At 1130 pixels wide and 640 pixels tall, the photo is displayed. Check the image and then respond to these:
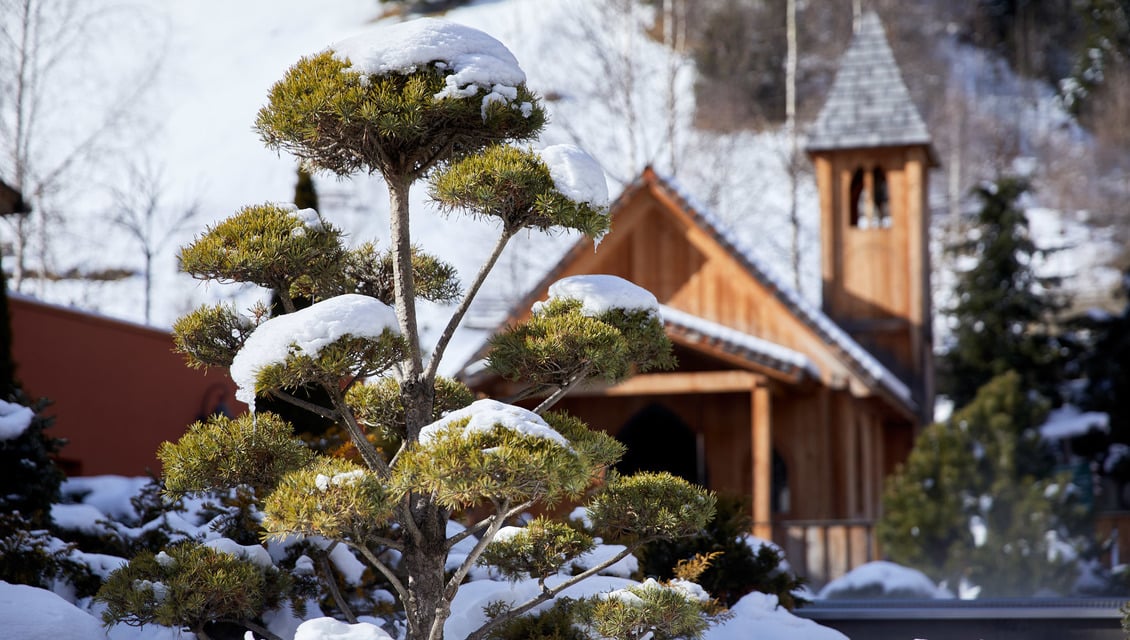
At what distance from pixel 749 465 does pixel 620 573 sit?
8899 millimetres

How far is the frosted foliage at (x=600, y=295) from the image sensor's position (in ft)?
19.7

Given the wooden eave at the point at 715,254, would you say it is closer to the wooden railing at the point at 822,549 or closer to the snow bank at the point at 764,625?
the wooden railing at the point at 822,549

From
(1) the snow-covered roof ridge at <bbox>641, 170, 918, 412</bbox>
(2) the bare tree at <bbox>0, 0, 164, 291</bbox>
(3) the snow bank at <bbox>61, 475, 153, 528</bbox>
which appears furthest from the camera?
(2) the bare tree at <bbox>0, 0, 164, 291</bbox>

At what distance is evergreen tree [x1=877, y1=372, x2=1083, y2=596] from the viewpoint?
48.9ft

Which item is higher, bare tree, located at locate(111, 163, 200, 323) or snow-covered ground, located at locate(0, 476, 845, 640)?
bare tree, located at locate(111, 163, 200, 323)

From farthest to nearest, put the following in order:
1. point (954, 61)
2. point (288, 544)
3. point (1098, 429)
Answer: point (954, 61) < point (1098, 429) < point (288, 544)

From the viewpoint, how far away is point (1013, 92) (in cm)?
4384

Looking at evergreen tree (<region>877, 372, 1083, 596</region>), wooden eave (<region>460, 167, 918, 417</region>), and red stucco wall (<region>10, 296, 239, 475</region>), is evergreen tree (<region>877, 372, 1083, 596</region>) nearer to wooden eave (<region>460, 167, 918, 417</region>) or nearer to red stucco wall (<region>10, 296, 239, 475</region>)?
wooden eave (<region>460, 167, 918, 417</region>)

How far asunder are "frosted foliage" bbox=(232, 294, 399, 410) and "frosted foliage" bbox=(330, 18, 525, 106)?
3.30ft

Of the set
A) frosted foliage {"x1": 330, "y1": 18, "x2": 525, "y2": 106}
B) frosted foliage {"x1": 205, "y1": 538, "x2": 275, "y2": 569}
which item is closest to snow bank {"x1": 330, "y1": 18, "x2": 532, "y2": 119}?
frosted foliage {"x1": 330, "y1": 18, "x2": 525, "y2": 106}

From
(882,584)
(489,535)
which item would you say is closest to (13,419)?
(489,535)

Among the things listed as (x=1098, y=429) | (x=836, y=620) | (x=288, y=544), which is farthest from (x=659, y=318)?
(x=1098, y=429)

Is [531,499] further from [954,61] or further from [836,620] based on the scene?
[954,61]

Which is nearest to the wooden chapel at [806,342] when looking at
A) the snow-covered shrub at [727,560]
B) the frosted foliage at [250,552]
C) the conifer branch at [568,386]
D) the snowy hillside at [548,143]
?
the snow-covered shrub at [727,560]
